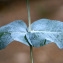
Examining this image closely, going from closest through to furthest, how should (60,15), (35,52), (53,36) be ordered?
(53,36)
(35,52)
(60,15)

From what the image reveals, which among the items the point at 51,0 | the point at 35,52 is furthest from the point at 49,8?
the point at 35,52

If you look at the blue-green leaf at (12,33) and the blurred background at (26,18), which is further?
the blurred background at (26,18)

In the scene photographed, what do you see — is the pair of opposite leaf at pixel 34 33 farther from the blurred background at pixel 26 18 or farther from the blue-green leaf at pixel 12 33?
the blurred background at pixel 26 18

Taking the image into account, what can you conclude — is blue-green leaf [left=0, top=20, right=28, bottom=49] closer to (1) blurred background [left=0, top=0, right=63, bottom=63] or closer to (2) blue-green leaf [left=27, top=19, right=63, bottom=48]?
(2) blue-green leaf [left=27, top=19, right=63, bottom=48]

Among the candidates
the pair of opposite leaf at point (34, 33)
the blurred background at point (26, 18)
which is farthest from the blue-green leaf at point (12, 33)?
the blurred background at point (26, 18)

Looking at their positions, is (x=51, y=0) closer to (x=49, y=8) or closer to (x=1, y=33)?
(x=49, y=8)

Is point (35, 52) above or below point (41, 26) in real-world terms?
below
